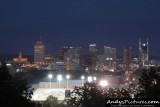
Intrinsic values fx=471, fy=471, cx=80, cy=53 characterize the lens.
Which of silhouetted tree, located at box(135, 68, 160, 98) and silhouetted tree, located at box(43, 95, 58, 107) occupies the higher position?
silhouetted tree, located at box(135, 68, 160, 98)

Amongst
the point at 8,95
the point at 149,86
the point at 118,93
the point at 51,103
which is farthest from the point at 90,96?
the point at 51,103

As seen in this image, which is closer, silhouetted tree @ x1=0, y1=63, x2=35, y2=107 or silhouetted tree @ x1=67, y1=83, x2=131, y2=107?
silhouetted tree @ x1=0, y1=63, x2=35, y2=107

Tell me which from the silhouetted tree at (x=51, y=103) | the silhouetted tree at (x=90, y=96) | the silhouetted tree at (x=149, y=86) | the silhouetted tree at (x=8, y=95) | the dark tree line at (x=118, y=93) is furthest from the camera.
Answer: the silhouetted tree at (x=51, y=103)

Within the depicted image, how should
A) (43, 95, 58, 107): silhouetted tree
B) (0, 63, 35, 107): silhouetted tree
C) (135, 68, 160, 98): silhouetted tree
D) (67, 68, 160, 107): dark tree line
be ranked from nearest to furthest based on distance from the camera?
(0, 63, 35, 107): silhouetted tree, (135, 68, 160, 98): silhouetted tree, (67, 68, 160, 107): dark tree line, (43, 95, 58, 107): silhouetted tree

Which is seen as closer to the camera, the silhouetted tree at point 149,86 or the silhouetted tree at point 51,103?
the silhouetted tree at point 149,86

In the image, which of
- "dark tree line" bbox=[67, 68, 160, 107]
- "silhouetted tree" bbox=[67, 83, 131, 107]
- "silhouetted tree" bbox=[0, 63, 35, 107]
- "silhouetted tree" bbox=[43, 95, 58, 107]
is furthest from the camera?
"silhouetted tree" bbox=[43, 95, 58, 107]

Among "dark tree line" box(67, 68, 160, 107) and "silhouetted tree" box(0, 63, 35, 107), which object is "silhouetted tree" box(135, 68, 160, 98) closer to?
"dark tree line" box(67, 68, 160, 107)

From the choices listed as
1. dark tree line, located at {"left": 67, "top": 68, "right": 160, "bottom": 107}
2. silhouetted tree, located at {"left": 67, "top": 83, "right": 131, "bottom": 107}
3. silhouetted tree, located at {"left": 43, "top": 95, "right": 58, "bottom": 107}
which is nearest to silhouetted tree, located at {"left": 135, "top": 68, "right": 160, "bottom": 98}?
dark tree line, located at {"left": 67, "top": 68, "right": 160, "bottom": 107}

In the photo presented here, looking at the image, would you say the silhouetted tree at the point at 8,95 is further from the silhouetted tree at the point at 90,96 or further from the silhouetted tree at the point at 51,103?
the silhouetted tree at the point at 51,103

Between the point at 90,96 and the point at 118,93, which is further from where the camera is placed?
the point at 118,93

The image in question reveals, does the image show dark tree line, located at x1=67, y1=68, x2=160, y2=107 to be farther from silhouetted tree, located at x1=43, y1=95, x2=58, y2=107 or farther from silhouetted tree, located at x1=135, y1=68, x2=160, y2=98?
silhouetted tree, located at x1=43, y1=95, x2=58, y2=107

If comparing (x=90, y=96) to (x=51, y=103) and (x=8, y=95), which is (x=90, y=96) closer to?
(x=8, y=95)

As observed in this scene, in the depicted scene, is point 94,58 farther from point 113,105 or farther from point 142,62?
point 113,105

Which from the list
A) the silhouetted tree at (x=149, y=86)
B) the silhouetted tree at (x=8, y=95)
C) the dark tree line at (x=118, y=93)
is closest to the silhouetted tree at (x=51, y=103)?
the dark tree line at (x=118, y=93)
